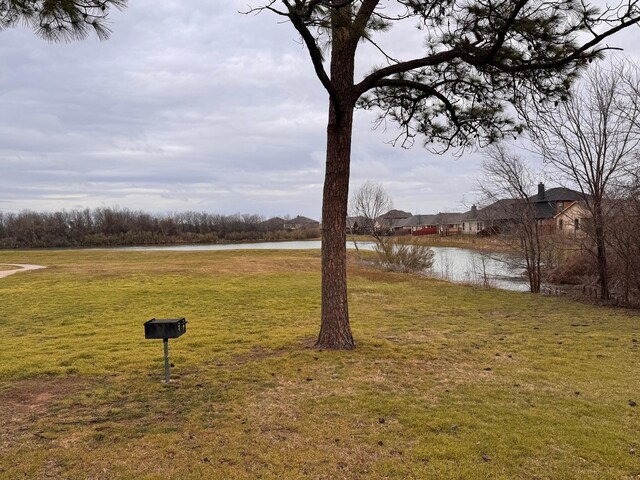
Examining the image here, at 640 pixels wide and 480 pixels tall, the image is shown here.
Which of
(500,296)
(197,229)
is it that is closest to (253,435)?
(500,296)

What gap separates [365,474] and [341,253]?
3270 millimetres

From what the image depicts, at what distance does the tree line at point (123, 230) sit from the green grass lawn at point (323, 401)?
6813cm

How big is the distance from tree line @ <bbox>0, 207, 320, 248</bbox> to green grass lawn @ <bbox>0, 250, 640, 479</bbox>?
68.1 metres

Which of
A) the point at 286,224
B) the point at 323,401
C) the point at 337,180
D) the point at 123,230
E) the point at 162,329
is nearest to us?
the point at 323,401

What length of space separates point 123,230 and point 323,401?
8368cm

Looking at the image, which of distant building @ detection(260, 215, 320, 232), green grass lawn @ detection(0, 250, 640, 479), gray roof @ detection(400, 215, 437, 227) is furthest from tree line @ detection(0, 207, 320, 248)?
green grass lawn @ detection(0, 250, 640, 479)

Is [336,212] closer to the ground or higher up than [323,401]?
higher up

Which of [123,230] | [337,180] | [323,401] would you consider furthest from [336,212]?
[123,230]

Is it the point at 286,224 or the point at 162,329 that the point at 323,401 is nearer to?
the point at 162,329

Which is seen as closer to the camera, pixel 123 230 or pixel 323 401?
pixel 323 401

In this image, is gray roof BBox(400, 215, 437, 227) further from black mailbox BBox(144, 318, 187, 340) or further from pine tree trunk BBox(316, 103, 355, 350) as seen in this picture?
black mailbox BBox(144, 318, 187, 340)

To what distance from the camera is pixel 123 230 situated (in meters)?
79.9

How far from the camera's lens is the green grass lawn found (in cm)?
295

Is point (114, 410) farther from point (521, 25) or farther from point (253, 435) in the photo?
point (521, 25)
